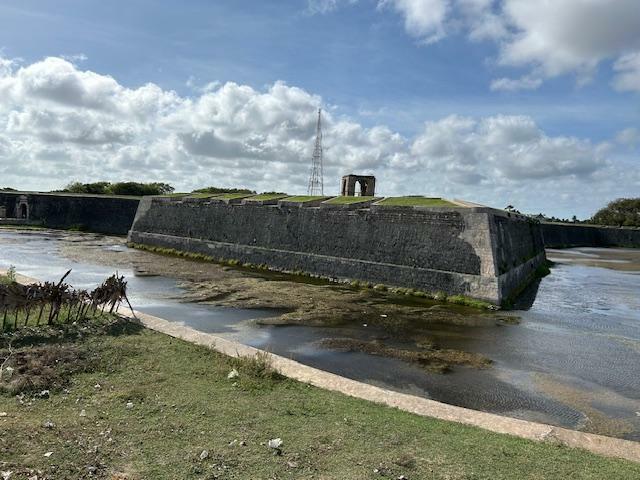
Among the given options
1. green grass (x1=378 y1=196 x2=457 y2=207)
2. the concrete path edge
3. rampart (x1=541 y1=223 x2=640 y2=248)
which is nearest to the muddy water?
the concrete path edge

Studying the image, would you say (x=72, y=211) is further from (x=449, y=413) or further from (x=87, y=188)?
(x=449, y=413)

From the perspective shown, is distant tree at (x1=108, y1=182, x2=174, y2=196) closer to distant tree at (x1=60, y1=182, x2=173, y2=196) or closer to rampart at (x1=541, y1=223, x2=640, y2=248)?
distant tree at (x1=60, y1=182, x2=173, y2=196)

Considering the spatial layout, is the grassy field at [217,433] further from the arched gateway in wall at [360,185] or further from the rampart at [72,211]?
the rampart at [72,211]

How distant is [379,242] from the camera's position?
17.5 metres

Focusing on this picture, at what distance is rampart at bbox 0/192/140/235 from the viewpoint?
38031 millimetres

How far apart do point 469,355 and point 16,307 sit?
7850mm

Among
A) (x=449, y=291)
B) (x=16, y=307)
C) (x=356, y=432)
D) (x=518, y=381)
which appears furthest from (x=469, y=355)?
(x=16, y=307)

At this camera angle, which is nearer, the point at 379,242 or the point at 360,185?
the point at 379,242

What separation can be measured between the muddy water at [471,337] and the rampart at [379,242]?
5.56 ft

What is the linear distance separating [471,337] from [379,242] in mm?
7411

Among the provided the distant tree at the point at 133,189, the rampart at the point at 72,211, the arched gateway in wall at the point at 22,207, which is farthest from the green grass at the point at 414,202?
the distant tree at the point at 133,189

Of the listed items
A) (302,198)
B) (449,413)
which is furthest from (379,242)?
(449,413)

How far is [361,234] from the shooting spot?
1822 centimetres

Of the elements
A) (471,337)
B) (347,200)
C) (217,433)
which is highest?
(347,200)
